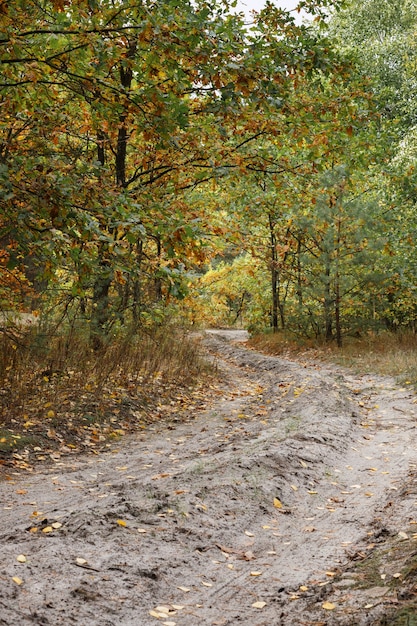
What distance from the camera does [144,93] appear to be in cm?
601

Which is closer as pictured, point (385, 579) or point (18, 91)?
point (385, 579)

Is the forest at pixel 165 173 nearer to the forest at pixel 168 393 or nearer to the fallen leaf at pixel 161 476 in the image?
the forest at pixel 168 393

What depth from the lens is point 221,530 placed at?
512cm

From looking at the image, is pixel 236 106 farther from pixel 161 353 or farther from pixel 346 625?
pixel 161 353

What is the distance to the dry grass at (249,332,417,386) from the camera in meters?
14.6

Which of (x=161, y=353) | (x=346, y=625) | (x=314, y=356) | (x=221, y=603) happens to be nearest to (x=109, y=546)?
(x=221, y=603)

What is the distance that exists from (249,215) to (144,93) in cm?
608

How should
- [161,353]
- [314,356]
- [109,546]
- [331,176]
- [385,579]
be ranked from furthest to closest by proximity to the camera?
[314,356]
[331,176]
[161,353]
[109,546]
[385,579]

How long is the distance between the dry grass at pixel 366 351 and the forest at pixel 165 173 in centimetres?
54

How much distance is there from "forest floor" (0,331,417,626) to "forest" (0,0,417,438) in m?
1.92

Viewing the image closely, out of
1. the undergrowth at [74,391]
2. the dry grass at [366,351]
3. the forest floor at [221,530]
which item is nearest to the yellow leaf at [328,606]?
the forest floor at [221,530]

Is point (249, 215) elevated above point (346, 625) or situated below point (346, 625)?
above

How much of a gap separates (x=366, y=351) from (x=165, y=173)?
9.55 metres

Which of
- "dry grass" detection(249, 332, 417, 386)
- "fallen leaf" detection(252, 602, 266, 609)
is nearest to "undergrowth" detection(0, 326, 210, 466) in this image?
"fallen leaf" detection(252, 602, 266, 609)
